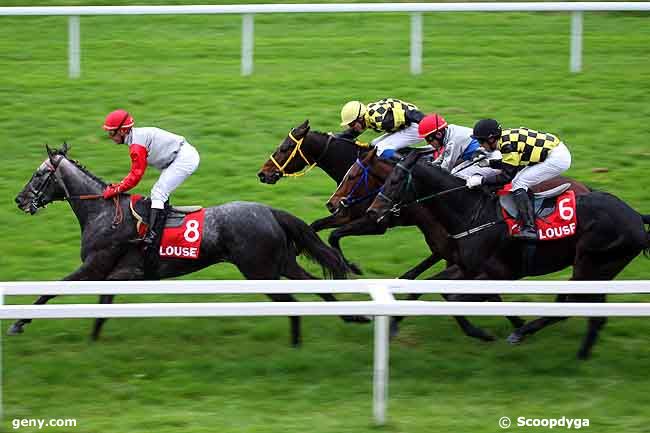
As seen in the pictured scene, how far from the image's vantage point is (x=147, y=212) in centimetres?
810

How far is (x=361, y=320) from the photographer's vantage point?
818 cm

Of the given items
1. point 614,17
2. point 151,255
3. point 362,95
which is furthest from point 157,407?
point 614,17

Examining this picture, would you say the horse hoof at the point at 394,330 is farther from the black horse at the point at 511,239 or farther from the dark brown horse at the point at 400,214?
the black horse at the point at 511,239

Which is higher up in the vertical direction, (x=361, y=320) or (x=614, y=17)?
(x=614, y=17)

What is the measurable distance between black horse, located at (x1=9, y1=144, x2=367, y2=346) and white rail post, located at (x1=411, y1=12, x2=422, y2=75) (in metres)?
4.54

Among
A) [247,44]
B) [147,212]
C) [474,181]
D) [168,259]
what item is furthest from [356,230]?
[247,44]

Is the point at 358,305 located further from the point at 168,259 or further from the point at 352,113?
the point at 352,113

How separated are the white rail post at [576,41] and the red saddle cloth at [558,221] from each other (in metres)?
4.49

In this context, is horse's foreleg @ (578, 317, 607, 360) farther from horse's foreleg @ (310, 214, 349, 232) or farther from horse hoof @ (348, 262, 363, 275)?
horse's foreleg @ (310, 214, 349, 232)

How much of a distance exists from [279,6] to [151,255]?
4.41 m

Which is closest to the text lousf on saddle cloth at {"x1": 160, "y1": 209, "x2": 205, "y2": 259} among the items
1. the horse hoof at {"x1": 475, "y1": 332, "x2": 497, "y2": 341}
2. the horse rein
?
the horse rein

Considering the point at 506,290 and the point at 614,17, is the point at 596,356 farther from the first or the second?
the point at 614,17

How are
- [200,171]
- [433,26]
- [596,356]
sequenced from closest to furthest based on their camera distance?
[596,356] < [200,171] < [433,26]

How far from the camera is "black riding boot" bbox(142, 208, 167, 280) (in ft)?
26.3
